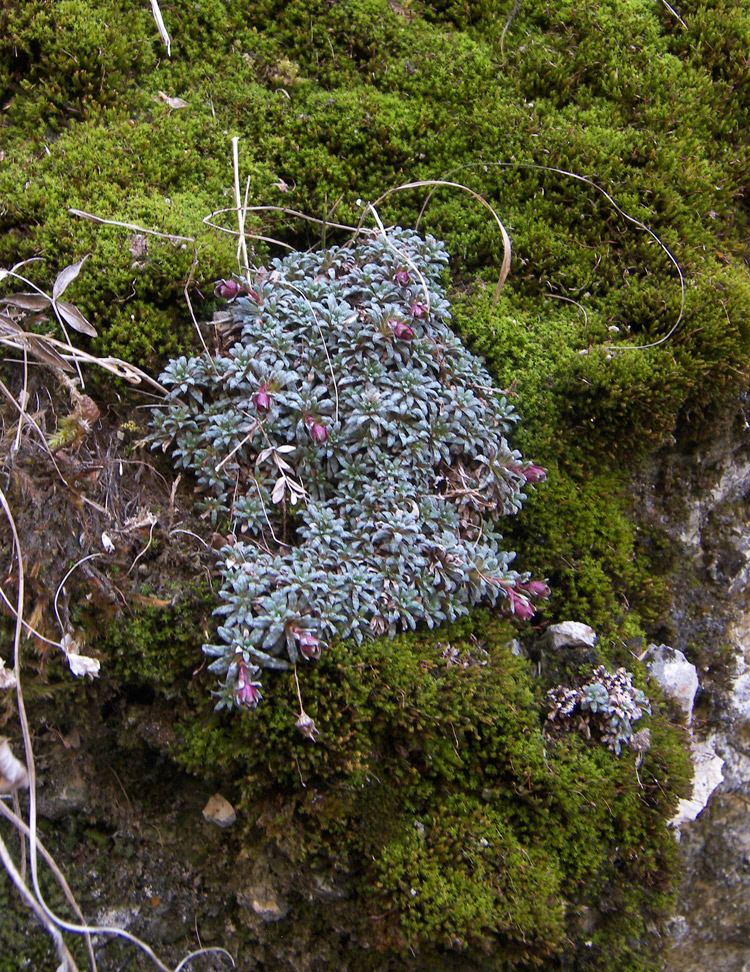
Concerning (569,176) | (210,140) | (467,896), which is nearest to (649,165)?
(569,176)

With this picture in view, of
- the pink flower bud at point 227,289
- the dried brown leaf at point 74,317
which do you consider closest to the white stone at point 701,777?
the pink flower bud at point 227,289

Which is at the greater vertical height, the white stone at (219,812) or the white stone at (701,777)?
the white stone at (701,777)

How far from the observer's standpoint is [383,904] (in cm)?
321

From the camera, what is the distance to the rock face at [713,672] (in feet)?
13.1

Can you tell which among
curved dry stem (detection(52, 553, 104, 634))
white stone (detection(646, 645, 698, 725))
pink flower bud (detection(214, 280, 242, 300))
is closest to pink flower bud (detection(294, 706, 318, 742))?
curved dry stem (detection(52, 553, 104, 634))

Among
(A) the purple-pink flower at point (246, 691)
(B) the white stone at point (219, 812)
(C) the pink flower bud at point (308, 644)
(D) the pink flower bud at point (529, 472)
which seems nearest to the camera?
(A) the purple-pink flower at point (246, 691)

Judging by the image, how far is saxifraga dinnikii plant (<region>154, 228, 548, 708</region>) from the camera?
3.32m

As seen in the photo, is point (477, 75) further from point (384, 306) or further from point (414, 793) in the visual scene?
point (414, 793)

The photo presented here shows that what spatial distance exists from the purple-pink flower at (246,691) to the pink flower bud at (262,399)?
50.6 inches

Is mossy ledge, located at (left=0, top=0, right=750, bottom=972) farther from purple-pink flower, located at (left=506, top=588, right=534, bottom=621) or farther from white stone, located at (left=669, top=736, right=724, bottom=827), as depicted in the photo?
white stone, located at (left=669, top=736, right=724, bottom=827)

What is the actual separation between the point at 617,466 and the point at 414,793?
2.24 m

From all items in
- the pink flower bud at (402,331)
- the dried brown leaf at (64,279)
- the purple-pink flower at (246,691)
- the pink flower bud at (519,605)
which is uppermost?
the pink flower bud at (402,331)

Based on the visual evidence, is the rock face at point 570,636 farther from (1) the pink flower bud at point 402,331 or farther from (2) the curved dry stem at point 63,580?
(2) the curved dry stem at point 63,580

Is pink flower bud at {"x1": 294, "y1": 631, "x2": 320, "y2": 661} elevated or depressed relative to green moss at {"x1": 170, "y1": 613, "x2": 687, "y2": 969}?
elevated
